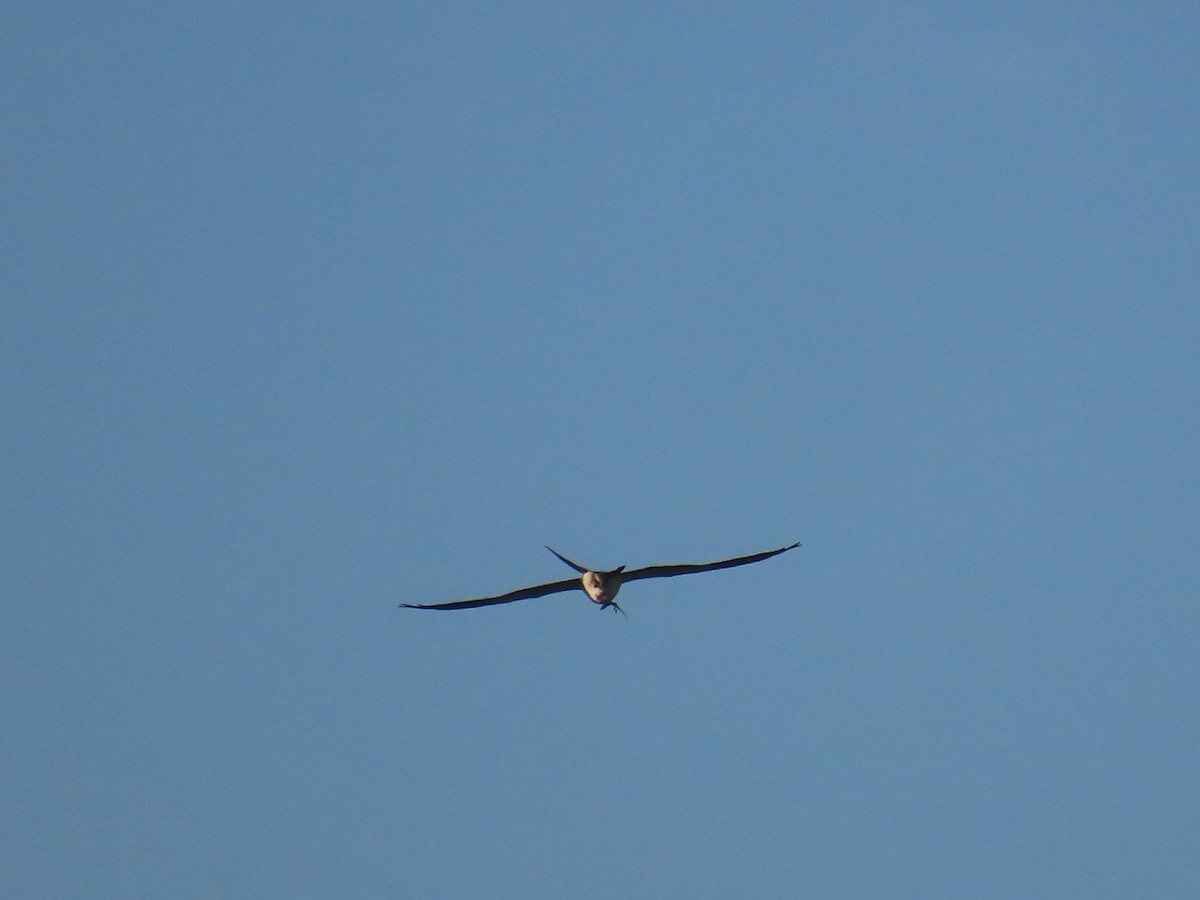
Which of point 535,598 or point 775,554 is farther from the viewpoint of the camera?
point 535,598

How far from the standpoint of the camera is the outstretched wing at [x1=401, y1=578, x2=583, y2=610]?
204 feet

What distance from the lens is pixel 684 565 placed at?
60500 mm

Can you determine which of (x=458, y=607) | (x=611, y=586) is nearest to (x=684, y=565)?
(x=611, y=586)

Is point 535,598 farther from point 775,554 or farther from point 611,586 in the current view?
point 775,554

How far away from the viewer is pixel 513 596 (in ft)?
208

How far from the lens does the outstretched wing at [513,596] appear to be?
6222cm

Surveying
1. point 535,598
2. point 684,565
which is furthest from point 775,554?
point 535,598

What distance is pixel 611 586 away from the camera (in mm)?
61000

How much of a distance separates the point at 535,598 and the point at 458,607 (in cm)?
224

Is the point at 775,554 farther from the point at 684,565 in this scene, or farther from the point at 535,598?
the point at 535,598

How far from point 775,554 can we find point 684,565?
8.82ft

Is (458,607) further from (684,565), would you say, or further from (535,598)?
(684,565)

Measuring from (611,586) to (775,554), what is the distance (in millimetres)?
4756

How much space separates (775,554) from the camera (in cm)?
5925
